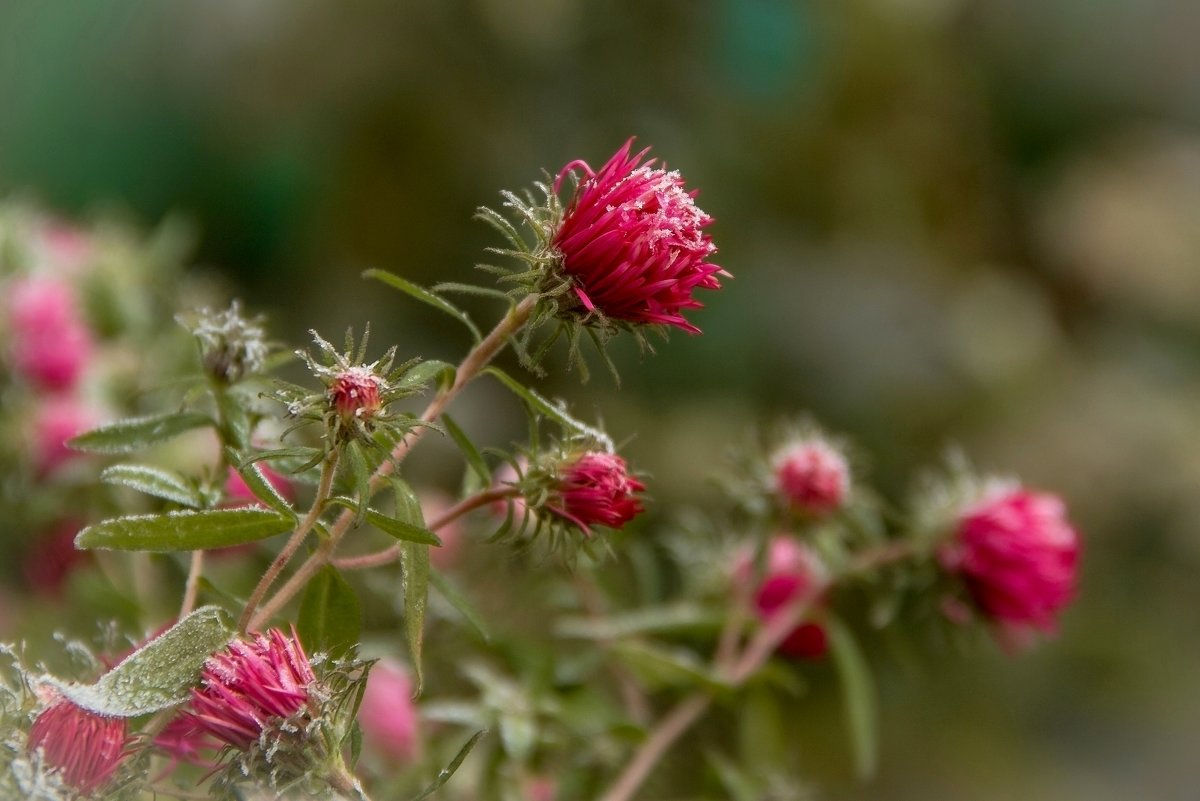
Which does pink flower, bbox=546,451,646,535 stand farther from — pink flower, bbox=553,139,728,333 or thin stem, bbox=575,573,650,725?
thin stem, bbox=575,573,650,725

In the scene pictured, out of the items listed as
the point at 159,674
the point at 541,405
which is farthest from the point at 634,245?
the point at 159,674

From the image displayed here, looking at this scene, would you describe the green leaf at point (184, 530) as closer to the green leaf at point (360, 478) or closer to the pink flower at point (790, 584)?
the green leaf at point (360, 478)

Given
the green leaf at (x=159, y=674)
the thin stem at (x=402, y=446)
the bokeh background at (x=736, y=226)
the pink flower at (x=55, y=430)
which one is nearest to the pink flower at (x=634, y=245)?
the thin stem at (x=402, y=446)

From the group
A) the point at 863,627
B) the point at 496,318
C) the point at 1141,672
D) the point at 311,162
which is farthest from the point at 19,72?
the point at 1141,672

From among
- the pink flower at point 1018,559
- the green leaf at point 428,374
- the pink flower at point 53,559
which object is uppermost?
the pink flower at point 1018,559

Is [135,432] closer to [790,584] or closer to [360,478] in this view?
[360,478]

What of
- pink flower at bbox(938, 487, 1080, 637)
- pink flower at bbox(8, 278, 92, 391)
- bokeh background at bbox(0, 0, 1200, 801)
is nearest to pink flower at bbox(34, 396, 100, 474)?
pink flower at bbox(8, 278, 92, 391)

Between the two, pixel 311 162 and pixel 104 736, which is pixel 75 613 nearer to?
pixel 104 736
